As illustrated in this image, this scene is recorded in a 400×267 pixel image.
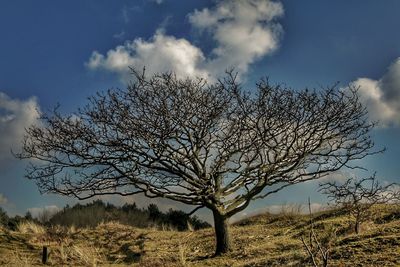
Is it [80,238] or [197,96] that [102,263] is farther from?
[197,96]

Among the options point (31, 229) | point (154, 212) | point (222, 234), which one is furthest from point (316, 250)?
point (154, 212)

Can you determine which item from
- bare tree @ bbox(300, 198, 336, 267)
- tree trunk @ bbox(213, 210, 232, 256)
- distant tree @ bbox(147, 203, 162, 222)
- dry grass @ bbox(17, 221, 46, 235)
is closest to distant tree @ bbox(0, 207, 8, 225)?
dry grass @ bbox(17, 221, 46, 235)

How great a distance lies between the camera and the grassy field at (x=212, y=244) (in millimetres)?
10945

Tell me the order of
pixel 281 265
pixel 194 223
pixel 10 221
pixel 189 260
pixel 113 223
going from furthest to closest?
pixel 194 223
pixel 10 221
pixel 113 223
pixel 189 260
pixel 281 265

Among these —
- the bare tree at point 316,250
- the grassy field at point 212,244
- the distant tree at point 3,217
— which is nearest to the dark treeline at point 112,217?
the distant tree at point 3,217

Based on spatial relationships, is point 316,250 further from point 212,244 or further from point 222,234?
point 212,244

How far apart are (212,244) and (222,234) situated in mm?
2567

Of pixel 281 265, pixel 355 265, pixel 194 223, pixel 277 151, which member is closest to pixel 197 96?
pixel 277 151

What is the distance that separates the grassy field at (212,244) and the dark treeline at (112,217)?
3.61 meters

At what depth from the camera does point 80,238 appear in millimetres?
21625

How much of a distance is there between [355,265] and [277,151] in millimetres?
7550

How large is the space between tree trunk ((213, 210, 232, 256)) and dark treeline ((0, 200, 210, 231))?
9.06 meters

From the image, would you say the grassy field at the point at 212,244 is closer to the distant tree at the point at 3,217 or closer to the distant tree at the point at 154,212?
the distant tree at the point at 3,217

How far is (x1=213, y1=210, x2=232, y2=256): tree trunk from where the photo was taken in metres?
16.5
